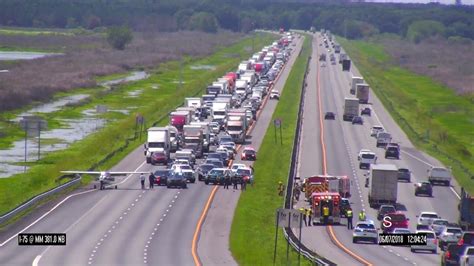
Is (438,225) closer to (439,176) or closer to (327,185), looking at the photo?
(327,185)

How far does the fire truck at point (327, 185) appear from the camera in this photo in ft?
242

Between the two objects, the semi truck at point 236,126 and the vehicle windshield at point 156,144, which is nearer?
the vehicle windshield at point 156,144

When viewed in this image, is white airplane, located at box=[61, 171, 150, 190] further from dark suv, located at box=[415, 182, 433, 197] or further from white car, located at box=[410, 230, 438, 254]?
white car, located at box=[410, 230, 438, 254]

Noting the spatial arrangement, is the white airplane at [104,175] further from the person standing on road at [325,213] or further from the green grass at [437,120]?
the green grass at [437,120]

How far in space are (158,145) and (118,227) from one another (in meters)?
31.5

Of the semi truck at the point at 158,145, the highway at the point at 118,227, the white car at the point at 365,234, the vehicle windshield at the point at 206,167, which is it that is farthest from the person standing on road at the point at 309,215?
the semi truck at the point at 158,145

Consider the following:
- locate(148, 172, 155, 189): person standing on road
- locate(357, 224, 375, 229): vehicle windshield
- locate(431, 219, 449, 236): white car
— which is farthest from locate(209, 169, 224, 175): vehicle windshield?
locate(357, 224, 375, 229): vehicle windshield

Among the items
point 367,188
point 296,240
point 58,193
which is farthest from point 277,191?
point 296,240

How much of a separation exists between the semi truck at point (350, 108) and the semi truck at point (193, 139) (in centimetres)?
3603

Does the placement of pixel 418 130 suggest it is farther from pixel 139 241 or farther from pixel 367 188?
pixel 139 241

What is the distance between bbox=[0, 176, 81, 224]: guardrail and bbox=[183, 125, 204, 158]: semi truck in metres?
17.9

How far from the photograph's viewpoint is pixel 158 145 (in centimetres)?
9244

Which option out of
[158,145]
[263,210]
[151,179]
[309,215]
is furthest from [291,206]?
[158,145]

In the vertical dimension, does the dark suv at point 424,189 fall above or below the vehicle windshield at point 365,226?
below
